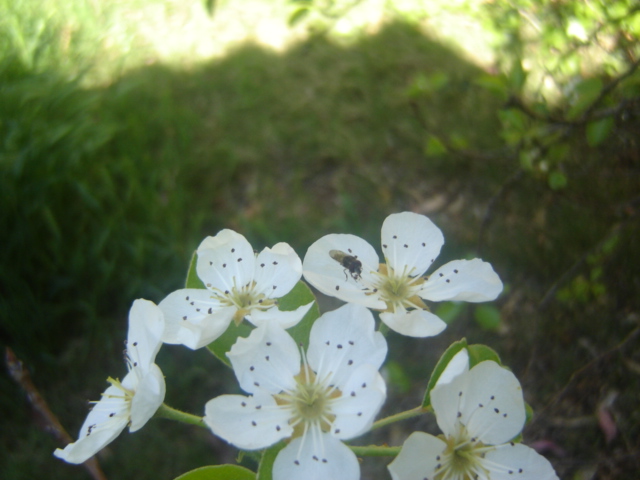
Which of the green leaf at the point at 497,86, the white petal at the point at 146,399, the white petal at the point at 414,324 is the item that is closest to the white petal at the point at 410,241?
the white petal at the point at 414,324

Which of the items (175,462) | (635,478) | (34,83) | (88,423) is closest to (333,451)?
(88,423)

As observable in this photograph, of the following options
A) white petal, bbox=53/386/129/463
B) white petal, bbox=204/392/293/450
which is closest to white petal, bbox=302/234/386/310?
white petal, bbox=204/392/293/450

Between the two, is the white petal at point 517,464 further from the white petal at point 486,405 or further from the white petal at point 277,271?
the white petal at point 277,271

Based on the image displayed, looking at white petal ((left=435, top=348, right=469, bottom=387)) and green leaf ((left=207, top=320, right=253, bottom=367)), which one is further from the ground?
white petal ((left=435, top=348, right=469, bottom=387))

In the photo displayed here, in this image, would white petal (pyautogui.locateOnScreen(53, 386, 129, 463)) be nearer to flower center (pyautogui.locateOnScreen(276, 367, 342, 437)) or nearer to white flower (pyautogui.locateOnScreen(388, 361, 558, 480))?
flower center (pyautogui.locateOnScreen(276, 367, 342, 437))

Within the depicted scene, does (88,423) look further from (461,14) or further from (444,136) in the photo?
(461,14)

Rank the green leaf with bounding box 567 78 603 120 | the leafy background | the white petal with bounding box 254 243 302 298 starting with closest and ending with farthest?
the white petal with bounding box 254 243 302 298 < the green leaf with bounding box 567 78 603 120 < the leafy background
